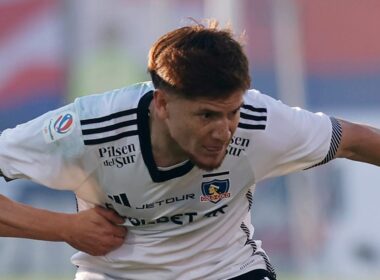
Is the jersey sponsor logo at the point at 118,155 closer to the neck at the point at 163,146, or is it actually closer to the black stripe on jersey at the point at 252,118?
the neck at the point at 163,146

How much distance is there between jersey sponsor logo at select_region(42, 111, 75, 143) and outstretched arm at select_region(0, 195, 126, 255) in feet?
1.05

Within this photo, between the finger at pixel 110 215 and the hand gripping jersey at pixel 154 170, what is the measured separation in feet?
0.09

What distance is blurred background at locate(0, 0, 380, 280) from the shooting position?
7.30 m

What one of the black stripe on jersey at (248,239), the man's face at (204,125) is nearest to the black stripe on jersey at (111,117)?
the man's face at (204,125)

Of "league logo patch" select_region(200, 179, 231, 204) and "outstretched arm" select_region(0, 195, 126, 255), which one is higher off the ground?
"league logo patch" select_region(200, 179, 231, 204)

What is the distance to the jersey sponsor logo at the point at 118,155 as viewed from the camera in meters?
3.97

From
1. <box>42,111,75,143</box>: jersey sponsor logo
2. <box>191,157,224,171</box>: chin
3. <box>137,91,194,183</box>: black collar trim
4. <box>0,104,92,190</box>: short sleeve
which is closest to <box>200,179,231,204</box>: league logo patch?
<box>137,91,194,183</box>: black collar trim

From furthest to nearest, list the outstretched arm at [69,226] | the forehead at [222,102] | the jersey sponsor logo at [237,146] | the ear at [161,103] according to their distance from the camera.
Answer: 1. the outstretched arm at [69,226]
2. the jersey sponsor logo at [237,146]
3. the ear at [161,103]
4. the forehead at [222,102]

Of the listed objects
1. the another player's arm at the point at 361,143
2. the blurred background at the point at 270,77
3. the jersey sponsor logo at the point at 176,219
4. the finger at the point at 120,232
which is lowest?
the blurred background at the point at 270,77

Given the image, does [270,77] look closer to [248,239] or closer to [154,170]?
[248,239]

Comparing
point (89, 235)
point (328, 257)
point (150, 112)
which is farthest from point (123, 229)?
point (328, 257)

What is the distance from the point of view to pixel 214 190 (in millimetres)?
4074

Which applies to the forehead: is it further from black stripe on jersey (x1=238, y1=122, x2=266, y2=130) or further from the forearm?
the forearm

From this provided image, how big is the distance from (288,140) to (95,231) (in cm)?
77
